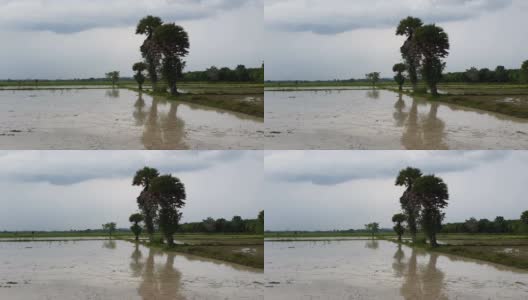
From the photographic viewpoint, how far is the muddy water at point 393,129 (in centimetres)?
2008

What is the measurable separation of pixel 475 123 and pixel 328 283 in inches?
460

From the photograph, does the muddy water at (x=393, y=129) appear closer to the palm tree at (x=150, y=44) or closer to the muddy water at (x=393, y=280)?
the muddy water at (x=393, y=280)

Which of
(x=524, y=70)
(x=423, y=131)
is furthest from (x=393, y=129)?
(x=524, y=70)

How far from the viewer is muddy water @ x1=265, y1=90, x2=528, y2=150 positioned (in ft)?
65.9

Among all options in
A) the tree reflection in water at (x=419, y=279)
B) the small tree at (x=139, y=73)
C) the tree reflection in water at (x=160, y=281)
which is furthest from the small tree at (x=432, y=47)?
the small tree at (x=139, y=73)

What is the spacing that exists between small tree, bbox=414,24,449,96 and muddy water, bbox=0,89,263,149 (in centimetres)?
1512

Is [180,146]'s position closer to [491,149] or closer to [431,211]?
[491,149]

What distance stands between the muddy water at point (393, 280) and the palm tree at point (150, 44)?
1899 centimetres

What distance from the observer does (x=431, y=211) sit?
3200cm

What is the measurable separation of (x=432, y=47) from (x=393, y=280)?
21.2 meters

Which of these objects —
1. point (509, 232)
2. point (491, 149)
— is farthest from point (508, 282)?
point (509, 232)

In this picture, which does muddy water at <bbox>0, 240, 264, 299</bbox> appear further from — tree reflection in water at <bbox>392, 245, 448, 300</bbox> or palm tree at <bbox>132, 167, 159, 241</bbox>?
tree reflection in water at <bbox>392, 245, 448, 300</bbox>

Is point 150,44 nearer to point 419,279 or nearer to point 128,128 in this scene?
point 128,128

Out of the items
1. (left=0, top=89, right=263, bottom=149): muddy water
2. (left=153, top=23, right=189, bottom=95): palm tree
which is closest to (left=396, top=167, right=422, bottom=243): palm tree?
(left=0, top=89, right=263, bottom=149): muddy water
